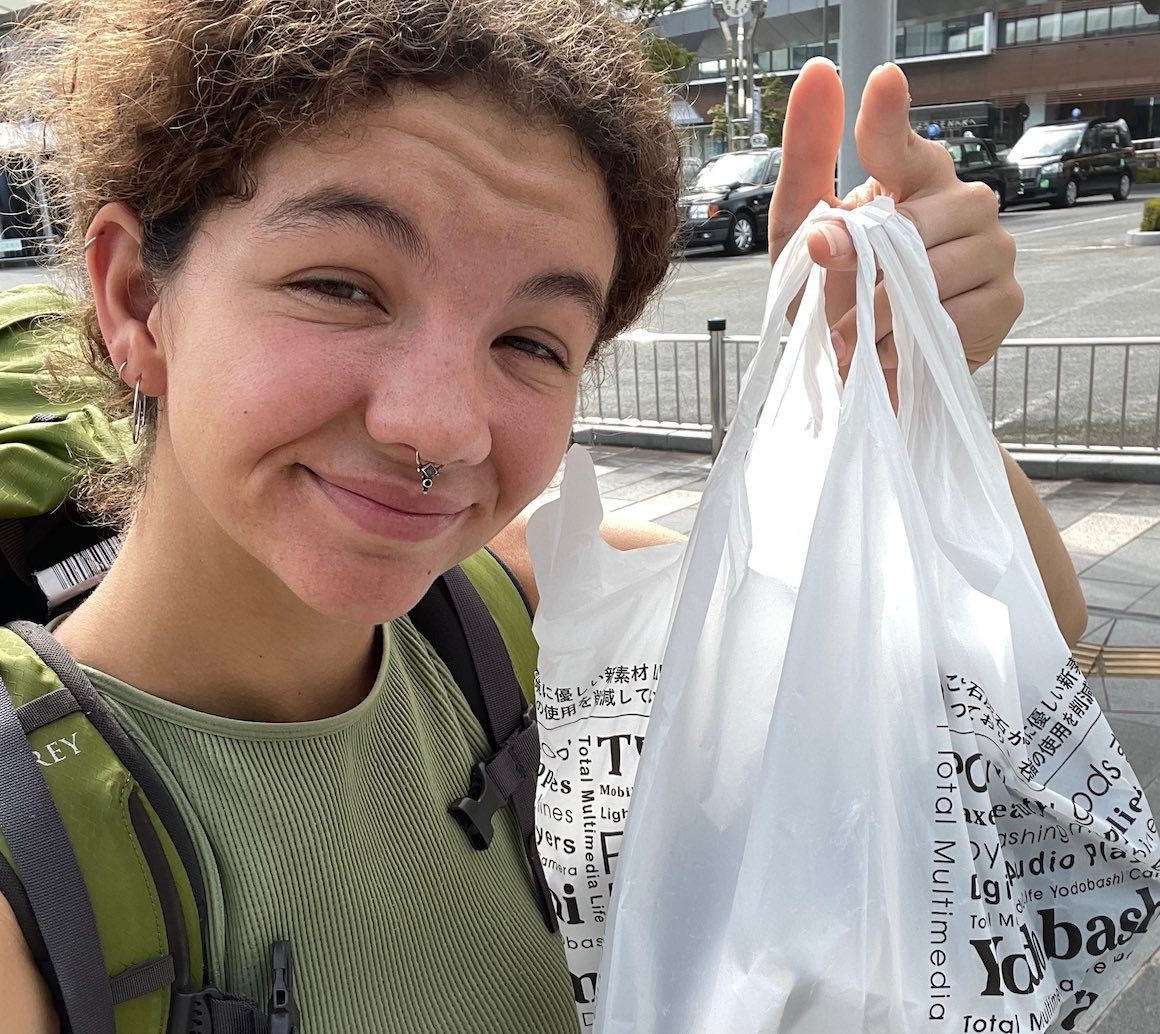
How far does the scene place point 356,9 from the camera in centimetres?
105

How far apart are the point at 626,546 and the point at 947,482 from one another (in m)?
0.60

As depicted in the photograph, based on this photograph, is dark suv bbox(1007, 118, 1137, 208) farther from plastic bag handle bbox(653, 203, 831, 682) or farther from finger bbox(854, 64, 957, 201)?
plastic bag handle bbox(653, 203, 831, 682)


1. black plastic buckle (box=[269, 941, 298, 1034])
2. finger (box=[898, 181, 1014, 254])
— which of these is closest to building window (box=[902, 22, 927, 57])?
finger (box=[898, 181, 1014, 254])

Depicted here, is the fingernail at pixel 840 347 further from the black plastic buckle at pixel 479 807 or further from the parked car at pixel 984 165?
the parked car at pixel 984 165

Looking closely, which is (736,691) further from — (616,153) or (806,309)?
(616,153)

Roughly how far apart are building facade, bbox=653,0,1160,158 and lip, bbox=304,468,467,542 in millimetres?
35933

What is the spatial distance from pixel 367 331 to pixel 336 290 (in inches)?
2.0

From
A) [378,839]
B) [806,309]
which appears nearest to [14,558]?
[378,839]

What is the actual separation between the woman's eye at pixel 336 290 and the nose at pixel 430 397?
6 cm

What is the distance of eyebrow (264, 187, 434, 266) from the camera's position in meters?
1.03

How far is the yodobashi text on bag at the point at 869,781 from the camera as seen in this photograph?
3.31 ft

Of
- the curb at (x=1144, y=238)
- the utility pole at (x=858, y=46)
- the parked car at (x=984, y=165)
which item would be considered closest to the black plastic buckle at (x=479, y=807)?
the utility pole at (x=858, y=46)

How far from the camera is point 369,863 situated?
1.32 m

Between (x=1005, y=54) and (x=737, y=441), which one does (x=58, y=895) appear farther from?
(x=1005, y=54)
